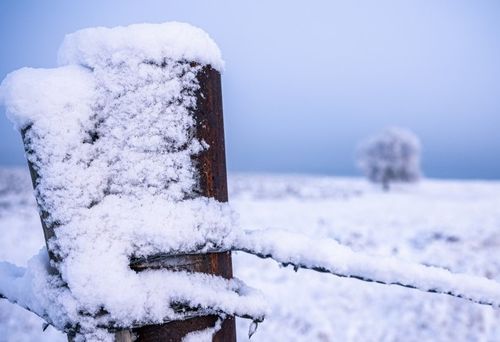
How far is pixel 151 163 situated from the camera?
87 centimetres

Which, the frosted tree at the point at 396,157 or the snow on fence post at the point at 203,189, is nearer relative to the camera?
the snow on fence post at the point at 203,189

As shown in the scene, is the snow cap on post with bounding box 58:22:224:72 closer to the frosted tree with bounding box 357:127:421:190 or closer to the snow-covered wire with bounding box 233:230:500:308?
the snow-covered wire with bounding box 233:230:500:308

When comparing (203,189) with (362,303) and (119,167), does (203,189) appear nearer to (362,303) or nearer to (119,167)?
(119,167)

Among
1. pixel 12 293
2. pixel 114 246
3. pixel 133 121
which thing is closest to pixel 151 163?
pixel 133 121

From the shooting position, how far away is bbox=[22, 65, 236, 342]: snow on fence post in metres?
0.89

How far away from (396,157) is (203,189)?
3923 centimetres

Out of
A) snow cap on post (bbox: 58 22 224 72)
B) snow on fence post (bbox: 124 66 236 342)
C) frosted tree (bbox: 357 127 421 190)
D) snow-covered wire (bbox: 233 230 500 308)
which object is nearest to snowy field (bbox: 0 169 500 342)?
snow on fence post (bbox: 124 66 236 342)

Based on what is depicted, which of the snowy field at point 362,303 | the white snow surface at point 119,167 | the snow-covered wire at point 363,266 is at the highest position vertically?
the white snow surface at point 119,167

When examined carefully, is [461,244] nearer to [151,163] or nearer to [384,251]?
[384,251]

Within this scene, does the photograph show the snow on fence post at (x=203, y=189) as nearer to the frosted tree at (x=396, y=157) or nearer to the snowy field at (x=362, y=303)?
the snowy field at (x=362, y=303)

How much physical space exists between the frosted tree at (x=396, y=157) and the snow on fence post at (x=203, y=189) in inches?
1512

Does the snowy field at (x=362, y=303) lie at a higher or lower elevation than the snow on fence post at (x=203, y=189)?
lower

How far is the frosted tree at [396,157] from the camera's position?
36250 millimetres

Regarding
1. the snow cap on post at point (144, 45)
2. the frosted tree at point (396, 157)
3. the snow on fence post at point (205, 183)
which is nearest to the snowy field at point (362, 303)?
the snow on fence post at point (205, 183)
